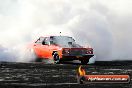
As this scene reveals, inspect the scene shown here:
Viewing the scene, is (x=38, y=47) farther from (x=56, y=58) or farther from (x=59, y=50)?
(x=59, y=50)

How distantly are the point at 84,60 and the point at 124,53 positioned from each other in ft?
30.4

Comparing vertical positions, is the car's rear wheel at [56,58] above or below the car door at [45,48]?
below

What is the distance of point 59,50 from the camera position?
23.9m

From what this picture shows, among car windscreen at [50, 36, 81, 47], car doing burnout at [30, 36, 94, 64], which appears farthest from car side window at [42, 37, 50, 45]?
car windscreen at [50, 36, 81, 47]

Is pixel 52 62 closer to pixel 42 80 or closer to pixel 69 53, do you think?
pixel 69 53

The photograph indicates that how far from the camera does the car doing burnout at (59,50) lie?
78.1ft

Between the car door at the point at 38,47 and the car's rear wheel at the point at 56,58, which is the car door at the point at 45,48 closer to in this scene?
the car door at the point at 38,47

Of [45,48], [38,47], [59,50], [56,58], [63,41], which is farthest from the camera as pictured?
[38,47]

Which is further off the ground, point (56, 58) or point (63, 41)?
point (63, 41)

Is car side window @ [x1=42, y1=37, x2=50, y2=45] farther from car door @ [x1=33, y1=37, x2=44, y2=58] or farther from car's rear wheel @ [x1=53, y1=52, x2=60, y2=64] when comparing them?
car's rear wheel @ [x1=53, y1=52, x2=60, y2=64]

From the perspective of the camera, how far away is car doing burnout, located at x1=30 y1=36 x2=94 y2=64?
78.1 feet

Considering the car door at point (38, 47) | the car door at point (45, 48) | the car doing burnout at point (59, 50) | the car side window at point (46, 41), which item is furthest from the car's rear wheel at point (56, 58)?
the car door at point (38, 47)

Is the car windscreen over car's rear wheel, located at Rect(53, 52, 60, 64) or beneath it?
over

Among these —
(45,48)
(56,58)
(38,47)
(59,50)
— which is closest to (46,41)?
(45,48)
